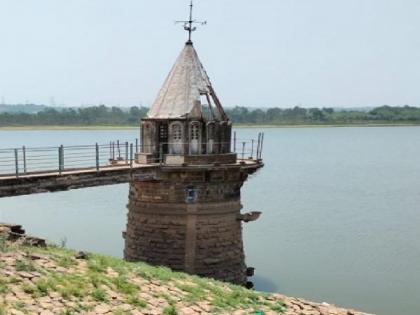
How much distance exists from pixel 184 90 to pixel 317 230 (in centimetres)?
1574

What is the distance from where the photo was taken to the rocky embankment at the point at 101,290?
11.4 meters

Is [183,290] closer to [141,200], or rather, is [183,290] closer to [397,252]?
[141,200]

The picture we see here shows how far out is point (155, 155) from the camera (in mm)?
21188

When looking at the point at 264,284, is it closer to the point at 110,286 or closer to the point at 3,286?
the point at 110,286

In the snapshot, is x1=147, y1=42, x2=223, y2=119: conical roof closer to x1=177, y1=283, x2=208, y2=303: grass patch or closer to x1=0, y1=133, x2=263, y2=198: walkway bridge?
x1=0, y1=133, x2=263, y2=198: walkway bridge

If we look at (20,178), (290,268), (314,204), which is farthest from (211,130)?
(314,204)

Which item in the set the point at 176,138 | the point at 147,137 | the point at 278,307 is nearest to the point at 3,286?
the point at 278,307

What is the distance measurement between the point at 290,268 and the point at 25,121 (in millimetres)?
108867

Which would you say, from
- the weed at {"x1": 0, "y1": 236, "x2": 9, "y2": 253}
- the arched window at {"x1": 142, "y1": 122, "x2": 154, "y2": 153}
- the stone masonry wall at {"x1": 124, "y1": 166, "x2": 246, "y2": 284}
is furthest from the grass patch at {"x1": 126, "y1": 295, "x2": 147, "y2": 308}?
the arched window at {"x1": 142, "y1": 122, "x2": 154, "y2": 153}

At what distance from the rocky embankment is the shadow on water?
339 inches

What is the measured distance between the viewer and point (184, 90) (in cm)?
2152

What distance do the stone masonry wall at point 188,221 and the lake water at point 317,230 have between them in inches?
167

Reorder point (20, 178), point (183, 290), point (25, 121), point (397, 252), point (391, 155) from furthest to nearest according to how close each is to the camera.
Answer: point (25, 121) < point (391, 155) < point (397, 252) < point (20, 178) < point (183, 290)

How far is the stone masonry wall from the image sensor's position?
805 inches
